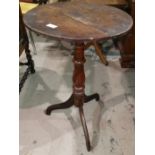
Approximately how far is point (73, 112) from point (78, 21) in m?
0.71

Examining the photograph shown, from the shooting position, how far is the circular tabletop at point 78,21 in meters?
A: 1.53

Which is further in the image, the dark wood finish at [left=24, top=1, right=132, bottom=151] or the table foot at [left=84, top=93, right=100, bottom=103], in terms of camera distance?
the table foot at [left=84, top=93, right=100, bottom=103]

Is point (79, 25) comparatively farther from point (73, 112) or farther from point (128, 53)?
point (128, 53)

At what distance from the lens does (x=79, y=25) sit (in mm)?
1656

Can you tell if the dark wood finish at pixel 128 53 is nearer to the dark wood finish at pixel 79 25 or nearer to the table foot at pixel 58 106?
the dark wood finish at pixel 79 25

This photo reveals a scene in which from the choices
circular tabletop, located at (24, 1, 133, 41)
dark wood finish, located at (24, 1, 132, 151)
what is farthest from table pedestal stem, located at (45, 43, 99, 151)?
circular tabletop, located at (24, 1, 133, 41)

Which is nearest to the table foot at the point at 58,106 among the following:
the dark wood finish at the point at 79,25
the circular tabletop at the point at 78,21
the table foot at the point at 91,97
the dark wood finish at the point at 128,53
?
the dark wood finish at the point at 79,25

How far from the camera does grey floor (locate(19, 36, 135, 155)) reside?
1820mm

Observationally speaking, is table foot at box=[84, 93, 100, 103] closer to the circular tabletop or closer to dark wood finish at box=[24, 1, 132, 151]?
dark wood finish at box=[24, 1, 132, 151]

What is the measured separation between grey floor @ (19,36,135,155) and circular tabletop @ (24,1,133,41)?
707 mm
